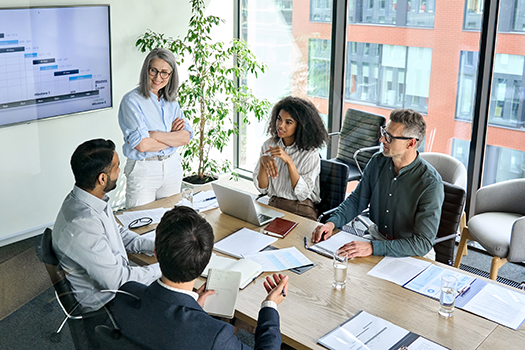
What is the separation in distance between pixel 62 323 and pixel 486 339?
177 centimetres

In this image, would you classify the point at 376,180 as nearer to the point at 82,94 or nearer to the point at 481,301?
the point at 481,301

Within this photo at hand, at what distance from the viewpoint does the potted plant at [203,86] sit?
4.67 meters

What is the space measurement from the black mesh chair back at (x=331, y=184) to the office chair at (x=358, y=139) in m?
1.08

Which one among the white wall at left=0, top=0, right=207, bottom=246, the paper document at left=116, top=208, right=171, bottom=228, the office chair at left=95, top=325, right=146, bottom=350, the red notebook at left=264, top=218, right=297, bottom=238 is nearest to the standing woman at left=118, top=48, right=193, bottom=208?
the paper document at left=116, top=208, right=171, bottom=228

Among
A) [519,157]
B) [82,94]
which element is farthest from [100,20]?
[519,157]

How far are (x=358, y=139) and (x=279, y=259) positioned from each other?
245cm

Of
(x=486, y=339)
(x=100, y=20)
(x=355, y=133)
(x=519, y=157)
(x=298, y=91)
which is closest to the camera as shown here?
(x=486, y=339)

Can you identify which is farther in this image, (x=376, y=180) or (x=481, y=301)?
(x=376, y=180)

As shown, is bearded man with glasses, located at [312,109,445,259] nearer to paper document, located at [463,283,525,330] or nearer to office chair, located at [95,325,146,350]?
paper document, located at [463,283,525,330]

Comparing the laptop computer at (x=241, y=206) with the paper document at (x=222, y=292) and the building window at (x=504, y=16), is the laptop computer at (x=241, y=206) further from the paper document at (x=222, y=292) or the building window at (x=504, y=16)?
the building window at (x=504, y=16)

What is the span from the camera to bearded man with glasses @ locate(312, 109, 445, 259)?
237cm

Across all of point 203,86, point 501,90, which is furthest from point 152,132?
point 501,90

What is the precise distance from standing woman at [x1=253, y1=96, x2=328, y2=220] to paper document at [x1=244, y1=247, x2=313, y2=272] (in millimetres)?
781

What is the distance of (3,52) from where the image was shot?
11.2ft
